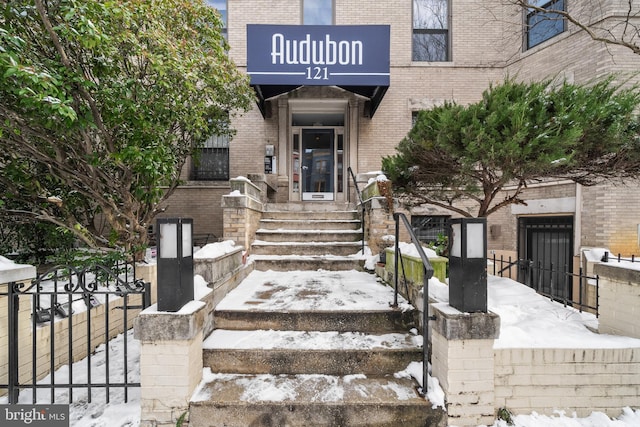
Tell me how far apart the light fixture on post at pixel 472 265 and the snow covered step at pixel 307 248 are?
3271mm

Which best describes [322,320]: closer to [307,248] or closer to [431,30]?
[307,248]

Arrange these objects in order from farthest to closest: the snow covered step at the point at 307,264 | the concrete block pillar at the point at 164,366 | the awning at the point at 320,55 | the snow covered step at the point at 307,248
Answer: the awning at the point at 320,55, the snow covered step at the point at 307,248, the snow covered step at the point at 307,264, the concrete block pillar at the point at 164,366

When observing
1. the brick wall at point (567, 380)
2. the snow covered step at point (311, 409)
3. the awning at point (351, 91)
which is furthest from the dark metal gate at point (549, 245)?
the snow covered step at point (311, 409)

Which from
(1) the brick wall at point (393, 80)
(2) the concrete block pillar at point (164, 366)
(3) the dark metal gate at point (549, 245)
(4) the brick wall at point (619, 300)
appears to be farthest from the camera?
(1) the brick wall at point (393, 80)

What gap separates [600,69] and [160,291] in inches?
383

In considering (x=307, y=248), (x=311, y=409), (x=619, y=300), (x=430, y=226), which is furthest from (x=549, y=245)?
(x=311, y=409)

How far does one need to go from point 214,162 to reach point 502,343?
8895 mm

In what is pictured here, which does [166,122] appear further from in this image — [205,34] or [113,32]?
[205,34]

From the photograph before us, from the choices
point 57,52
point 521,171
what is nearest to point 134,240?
point 57,52

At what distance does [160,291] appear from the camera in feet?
7.95

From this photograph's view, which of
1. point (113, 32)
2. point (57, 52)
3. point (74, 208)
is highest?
point (113, 32)

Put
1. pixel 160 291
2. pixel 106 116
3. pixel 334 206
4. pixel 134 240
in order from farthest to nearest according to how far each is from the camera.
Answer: pixel 334 206 < pixel 134 240 < pixel 106 116 < pixel 160 291

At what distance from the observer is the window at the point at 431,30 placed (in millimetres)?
9211

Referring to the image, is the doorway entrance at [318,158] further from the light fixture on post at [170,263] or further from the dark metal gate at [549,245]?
the light fixture on post at [170,263]
